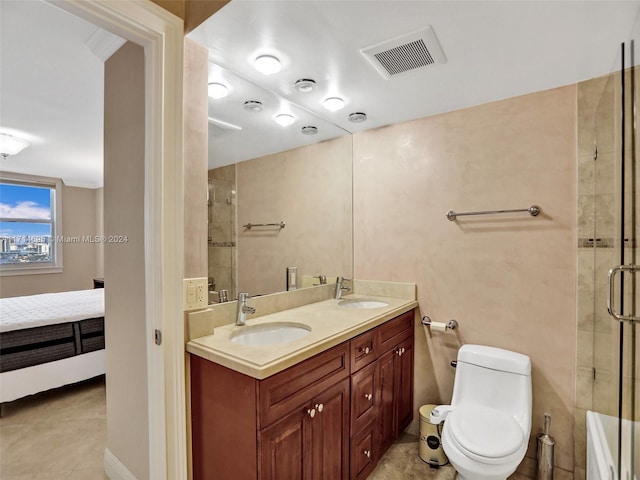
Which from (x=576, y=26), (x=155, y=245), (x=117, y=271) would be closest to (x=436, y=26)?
(x=576, y=26)

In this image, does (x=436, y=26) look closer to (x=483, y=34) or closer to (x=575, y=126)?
(x=483, y=34)

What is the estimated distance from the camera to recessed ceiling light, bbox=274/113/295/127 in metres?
2.21

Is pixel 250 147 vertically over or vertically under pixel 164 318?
over

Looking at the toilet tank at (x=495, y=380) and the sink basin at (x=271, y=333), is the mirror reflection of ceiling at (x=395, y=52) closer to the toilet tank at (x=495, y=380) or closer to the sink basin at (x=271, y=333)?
the sink basin at (x=271, y=333)

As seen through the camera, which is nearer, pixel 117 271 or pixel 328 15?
pixel 328 15

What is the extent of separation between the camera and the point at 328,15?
1302 millimetres

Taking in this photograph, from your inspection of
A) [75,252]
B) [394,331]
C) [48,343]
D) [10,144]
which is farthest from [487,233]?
[75,252]

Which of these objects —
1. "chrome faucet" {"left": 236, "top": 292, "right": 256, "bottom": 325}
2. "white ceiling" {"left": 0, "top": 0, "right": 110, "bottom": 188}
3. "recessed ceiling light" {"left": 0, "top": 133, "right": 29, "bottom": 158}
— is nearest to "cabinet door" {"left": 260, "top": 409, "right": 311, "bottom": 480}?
"chrome faucet" {"left": 236, "top": 292, "right": 256, "bottom": 325}

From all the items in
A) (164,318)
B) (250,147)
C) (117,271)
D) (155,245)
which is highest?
(250,147)

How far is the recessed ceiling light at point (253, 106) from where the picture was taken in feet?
6.46

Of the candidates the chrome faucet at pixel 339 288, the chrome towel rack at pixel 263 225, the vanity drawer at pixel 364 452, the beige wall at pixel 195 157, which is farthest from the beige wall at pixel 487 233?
the beige wall at pixel 195 157

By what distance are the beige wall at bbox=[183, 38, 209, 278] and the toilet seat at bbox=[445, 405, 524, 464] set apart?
4.89 ft

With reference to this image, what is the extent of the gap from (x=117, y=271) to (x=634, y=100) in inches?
102

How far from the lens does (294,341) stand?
1441mm
